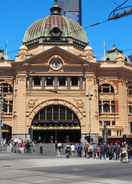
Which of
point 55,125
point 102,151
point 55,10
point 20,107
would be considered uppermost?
point 55,10

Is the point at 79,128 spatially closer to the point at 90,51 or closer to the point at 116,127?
the point at 116,127

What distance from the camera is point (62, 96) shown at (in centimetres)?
9319

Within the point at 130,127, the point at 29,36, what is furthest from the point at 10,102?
the point at 130,127

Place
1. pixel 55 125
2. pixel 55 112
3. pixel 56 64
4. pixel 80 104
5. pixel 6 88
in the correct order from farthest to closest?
pixel 6 88 < pixel 56 64 < pixel 55 112 < pixel 80 104 < pixel 55 125

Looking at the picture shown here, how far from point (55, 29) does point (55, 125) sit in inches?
857

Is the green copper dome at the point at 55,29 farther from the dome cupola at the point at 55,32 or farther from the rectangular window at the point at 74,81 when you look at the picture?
the rectangular window at the point at 74,81

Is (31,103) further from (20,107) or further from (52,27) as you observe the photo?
(52,27)

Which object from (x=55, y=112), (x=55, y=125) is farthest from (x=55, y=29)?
(x=55, y=125)

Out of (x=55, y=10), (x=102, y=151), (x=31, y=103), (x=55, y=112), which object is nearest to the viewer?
(x=102, y=151)

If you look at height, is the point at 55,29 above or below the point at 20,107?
above

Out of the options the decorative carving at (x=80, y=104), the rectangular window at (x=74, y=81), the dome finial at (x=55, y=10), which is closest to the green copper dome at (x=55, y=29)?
the dome finial at (x=55, y=10)

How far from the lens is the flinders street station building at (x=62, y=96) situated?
92.3m

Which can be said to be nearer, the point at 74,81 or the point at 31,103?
the point at 31,103

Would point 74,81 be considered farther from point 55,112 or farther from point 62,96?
point 55,112
